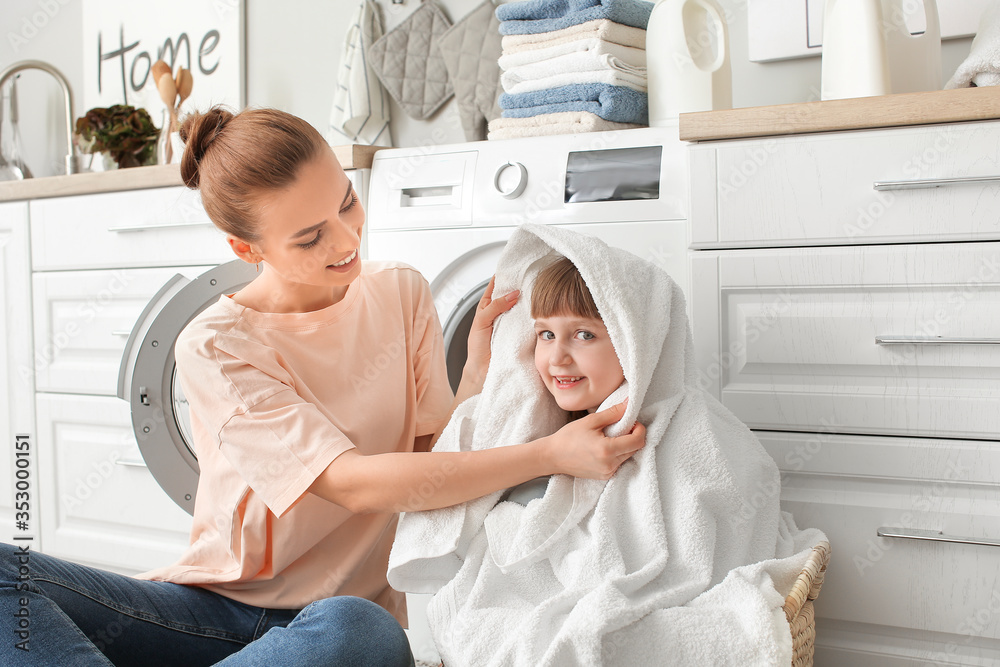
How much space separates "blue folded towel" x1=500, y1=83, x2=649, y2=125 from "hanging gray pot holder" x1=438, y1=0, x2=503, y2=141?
0.39 metres

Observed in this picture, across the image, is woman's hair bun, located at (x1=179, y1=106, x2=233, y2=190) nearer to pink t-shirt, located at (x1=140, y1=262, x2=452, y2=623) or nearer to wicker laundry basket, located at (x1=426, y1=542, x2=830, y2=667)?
pink t-shirt, located at (x1=140, y1=262, x2=452, y2=623)

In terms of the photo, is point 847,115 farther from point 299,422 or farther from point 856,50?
point 299,422

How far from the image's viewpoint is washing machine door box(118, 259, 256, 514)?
1498mm

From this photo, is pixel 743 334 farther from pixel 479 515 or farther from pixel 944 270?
pixel 479 515

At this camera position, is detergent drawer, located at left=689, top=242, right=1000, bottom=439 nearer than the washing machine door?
Yes

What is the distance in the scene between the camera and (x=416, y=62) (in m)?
2.03

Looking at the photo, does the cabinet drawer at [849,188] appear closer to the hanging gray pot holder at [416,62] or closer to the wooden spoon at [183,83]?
the hanging gray pot holder at [416,62]

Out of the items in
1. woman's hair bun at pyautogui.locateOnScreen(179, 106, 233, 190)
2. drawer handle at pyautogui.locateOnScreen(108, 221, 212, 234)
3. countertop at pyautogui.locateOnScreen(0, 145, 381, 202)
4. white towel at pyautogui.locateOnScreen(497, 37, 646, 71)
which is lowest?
drawer handle at pyautogui.locateOnScreen(108, 221, 212, 234)

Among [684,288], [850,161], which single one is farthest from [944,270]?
[684,288]

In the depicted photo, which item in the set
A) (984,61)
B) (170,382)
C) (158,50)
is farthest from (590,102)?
(158,50)

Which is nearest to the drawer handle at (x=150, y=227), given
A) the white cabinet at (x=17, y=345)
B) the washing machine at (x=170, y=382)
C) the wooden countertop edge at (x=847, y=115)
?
the washing machine at (x=170, y=382)

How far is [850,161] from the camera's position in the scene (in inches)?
44.8

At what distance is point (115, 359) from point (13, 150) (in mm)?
1045

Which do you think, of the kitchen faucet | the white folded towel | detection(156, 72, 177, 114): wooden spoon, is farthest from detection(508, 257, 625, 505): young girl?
the kitchen faucet
